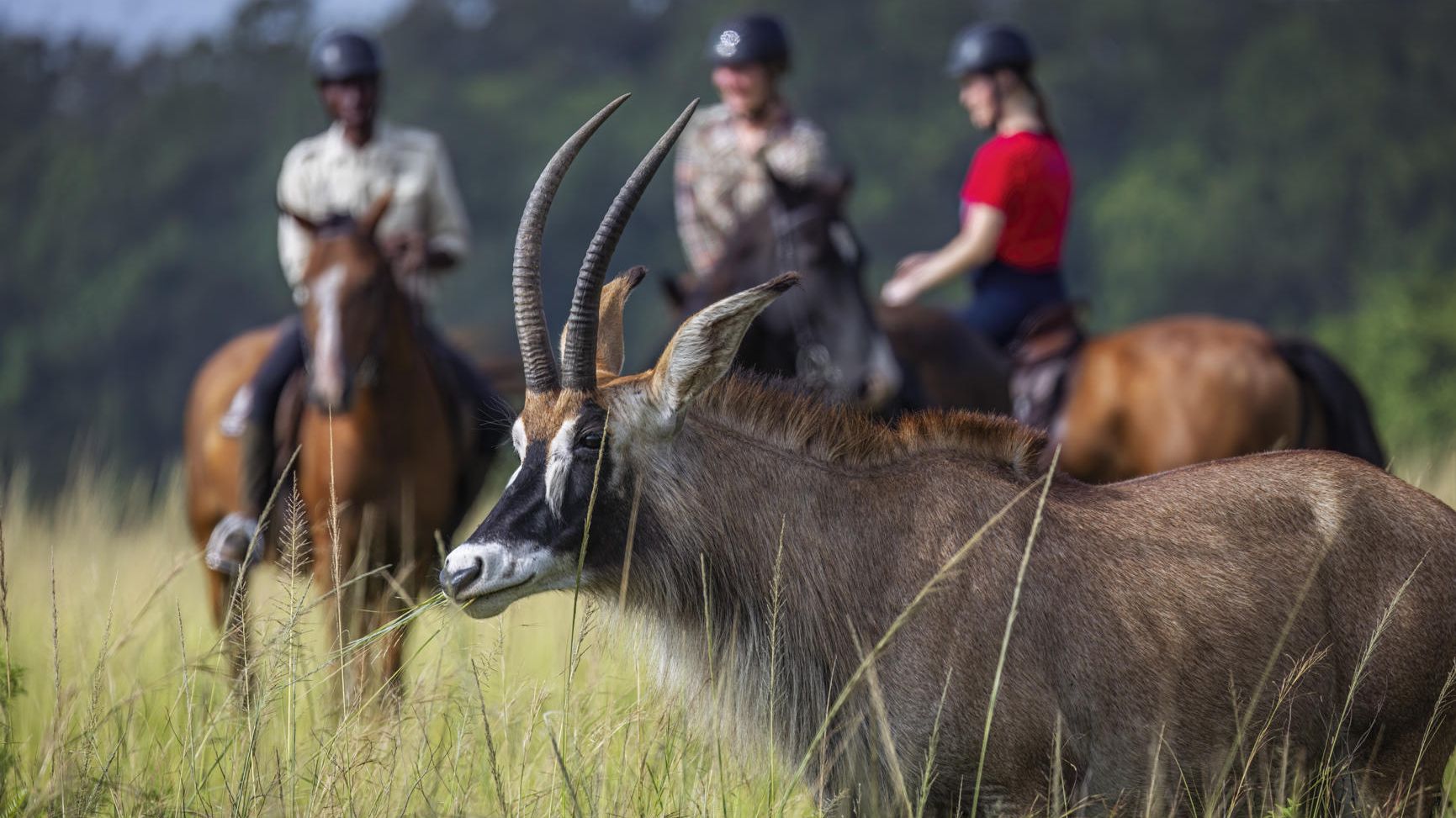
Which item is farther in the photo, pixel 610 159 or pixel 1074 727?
pixel 610 159

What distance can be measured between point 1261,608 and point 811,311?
4.59 metres

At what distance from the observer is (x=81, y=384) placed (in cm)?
3831

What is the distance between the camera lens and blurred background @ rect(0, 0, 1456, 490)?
3888cm

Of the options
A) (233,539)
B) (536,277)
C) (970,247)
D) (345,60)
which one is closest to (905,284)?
(970,247)

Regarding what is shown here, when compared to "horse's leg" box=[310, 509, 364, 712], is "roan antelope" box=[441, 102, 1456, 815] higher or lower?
higher

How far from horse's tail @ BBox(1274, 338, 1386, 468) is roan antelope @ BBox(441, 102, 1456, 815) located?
504cm

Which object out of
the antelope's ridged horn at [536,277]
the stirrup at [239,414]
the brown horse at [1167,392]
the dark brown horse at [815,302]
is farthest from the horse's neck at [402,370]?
the brown horse at [1167,392]

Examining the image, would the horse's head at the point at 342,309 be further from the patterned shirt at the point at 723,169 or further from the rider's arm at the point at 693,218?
the rider's arm at the point at 693,218

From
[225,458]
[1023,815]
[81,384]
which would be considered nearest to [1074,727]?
[1023,815]

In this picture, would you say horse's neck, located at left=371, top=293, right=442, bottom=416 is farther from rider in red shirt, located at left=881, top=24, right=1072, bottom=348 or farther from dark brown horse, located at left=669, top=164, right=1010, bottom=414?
rider in red shirt, located at left=881, top=24, right=1072, bottom=348

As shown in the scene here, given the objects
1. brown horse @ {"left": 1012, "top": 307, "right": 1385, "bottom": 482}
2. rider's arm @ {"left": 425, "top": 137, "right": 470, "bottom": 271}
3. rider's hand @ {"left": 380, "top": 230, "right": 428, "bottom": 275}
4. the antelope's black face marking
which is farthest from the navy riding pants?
the antelope's black face marking

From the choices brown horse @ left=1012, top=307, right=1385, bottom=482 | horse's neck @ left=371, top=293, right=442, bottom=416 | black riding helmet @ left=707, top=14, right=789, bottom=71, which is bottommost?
brown horse @ left=1012, top=307, right=1385, bottom=482

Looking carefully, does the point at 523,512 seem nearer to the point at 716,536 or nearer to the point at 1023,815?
the point at 716,536

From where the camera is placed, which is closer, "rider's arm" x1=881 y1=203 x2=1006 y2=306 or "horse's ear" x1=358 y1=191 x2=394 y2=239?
"horse's ear" x1=358 y1=191 x2=394 y2=239
